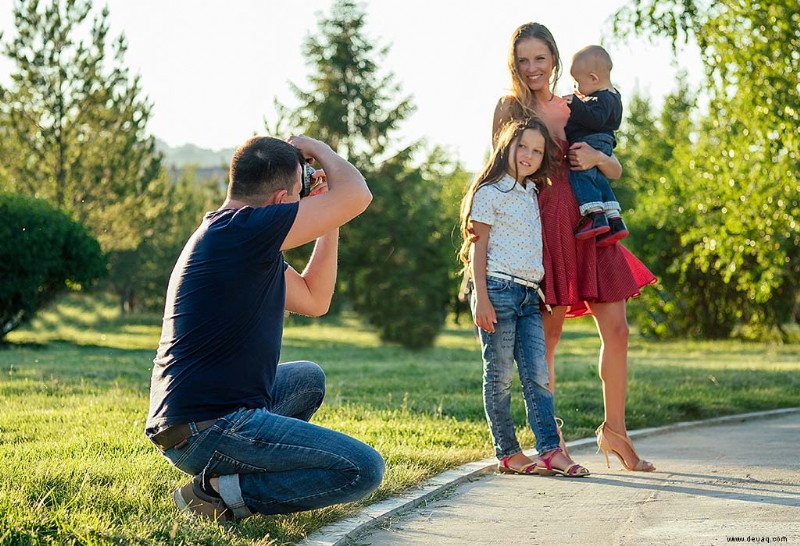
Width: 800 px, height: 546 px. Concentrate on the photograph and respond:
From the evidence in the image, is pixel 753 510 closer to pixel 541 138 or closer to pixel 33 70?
pixel 541 138

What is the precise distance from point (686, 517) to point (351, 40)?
29.1 meters

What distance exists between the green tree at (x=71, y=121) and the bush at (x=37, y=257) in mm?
7516

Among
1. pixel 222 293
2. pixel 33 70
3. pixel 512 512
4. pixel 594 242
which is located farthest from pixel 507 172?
pixel 33 70

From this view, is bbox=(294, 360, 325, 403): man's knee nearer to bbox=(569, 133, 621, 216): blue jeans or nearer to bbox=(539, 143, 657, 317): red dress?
bbox=(539, 143, 657, 317): red dress

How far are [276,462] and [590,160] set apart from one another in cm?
277

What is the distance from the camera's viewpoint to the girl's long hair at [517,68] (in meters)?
6.25

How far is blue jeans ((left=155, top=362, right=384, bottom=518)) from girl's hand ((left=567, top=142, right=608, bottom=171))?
2445 millimetres

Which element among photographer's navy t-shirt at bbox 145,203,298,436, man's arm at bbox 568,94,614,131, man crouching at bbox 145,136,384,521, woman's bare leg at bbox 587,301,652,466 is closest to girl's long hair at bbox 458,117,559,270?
man's arm at bbox 568,94,614,131

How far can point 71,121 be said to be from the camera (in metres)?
29.4

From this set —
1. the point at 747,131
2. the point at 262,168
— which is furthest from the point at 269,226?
the point at 747,131

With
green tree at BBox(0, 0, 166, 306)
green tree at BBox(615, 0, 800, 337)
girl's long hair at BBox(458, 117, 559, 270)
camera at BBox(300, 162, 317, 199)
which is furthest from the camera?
green tree at BBox(0, 0, 166, 306)

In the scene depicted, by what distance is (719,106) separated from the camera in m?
16.0

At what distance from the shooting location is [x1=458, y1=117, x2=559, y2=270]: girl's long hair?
6117 millimetres

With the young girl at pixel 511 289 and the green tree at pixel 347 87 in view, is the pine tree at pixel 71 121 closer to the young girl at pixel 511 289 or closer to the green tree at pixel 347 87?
the green tree at pixel 347 87
